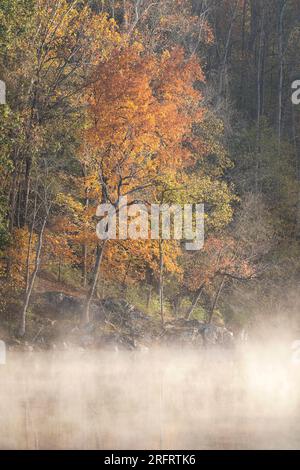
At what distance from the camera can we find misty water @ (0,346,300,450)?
19.2 meters

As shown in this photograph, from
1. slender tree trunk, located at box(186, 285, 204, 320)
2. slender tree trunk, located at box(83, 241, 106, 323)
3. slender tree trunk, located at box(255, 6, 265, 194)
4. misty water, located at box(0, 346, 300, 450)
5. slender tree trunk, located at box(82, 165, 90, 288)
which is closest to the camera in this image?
misty water, located at box(0, 346, 300, 450)

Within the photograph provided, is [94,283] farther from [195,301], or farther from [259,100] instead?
[259,100]

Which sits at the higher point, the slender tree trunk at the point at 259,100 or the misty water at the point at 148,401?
the slender tree trunk at the point at 259,100

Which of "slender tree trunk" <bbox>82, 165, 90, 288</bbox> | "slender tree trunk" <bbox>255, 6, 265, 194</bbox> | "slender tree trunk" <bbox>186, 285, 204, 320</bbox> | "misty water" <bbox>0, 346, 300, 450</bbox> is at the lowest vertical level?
"misty water" <bbox>0, 346, 300, 450</bbox>

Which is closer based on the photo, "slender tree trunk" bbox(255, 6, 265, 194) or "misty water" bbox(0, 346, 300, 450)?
"misty water" bbox(0, 346, 300, 450)

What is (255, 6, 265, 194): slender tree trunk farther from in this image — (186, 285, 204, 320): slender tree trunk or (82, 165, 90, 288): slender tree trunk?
(82, 165, 90, 288): slender tree trunk

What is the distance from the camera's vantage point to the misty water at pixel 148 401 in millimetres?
19234

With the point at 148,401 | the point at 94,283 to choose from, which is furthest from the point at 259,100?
the point at 148,401

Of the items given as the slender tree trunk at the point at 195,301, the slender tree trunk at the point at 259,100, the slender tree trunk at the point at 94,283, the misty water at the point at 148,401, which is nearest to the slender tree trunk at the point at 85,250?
the slender tree trunk at the point at 94,283

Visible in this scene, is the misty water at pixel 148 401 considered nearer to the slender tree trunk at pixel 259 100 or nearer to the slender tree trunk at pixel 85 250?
the slender tree trunk at pixel 85 250

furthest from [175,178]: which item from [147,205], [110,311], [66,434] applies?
[66,434]

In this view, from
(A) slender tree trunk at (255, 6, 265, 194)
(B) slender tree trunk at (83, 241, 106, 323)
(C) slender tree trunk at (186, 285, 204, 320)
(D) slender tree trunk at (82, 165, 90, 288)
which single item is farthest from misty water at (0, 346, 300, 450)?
(A) slender tree trunk at (255, 6, 265, 194)
